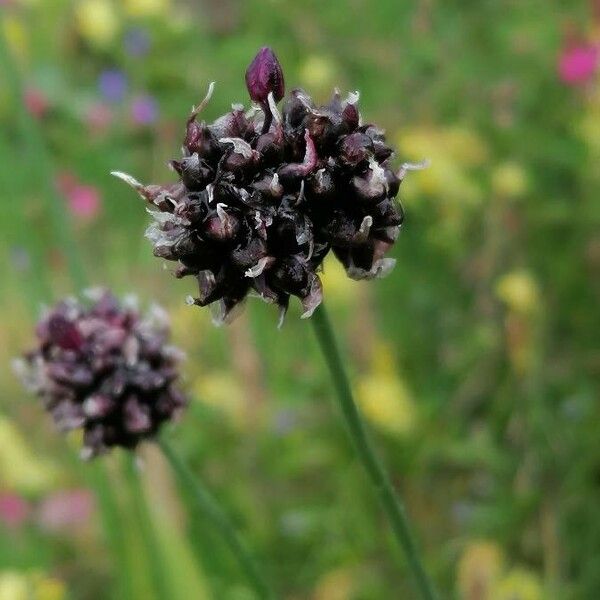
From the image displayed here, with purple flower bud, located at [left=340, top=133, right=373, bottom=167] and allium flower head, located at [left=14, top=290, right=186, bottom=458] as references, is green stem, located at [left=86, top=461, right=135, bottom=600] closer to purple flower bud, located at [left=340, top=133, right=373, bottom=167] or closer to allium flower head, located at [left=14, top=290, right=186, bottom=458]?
allium flower head, located at [left=14, top=290, right=186, bottom=458]

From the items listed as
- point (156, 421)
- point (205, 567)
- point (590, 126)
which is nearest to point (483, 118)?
point (590, 126)

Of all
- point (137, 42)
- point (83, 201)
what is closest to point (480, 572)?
point (83, 201)

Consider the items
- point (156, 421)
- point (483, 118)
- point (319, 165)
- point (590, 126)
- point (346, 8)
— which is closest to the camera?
point (319, 165)

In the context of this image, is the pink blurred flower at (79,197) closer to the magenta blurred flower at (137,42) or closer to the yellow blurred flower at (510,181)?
the magenta blurred flower at (137,42)

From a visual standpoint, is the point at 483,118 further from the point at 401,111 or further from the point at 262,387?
the point at 262,387

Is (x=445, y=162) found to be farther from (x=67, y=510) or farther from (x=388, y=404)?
(x=67, y=510)

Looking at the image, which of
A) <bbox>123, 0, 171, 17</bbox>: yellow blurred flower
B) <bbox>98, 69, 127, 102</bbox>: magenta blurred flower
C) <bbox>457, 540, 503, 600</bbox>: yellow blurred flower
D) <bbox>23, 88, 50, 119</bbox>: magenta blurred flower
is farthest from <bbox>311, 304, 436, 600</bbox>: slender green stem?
<bbox>98, 69, 127, 102</bbox>: magenta blurred flower

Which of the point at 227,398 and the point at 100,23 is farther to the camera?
the point at 100,23
